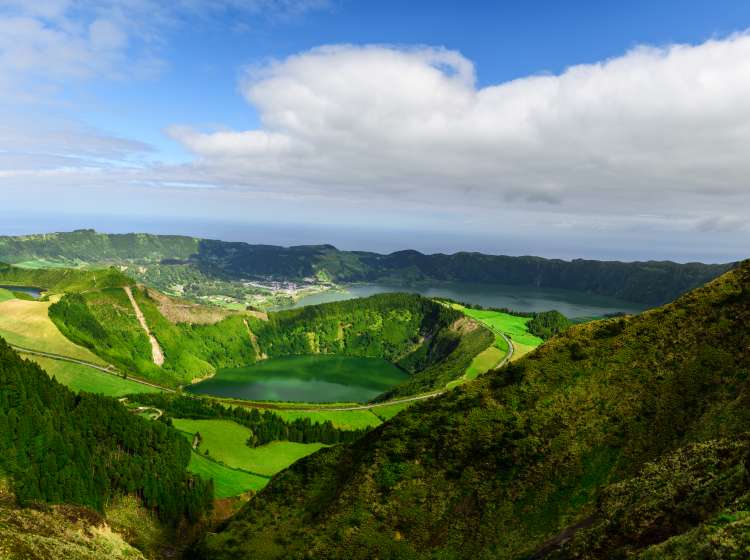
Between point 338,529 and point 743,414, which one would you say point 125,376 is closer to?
point 338,529

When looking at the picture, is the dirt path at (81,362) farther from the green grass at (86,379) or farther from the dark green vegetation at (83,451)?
the dark green vegetation at (83,451)

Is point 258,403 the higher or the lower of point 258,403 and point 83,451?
the lower

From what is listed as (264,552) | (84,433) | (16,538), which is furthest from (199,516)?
(16,538)

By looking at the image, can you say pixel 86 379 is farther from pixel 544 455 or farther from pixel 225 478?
pixel 544 455

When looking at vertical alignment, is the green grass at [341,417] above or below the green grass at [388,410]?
below

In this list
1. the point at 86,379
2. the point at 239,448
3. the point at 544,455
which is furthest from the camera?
the point at 86,379

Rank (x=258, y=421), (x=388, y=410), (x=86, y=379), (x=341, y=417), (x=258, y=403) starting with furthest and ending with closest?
(x=258, y=403) → (x=388, y=410) → (x=86, y=379) → (x=341, y=417) → (x=258, y=421)

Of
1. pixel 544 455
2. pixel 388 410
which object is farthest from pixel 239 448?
pixel 544 455

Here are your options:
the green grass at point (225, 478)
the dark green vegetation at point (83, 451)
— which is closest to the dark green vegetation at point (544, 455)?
the dark green vegetation at point (83, 451)

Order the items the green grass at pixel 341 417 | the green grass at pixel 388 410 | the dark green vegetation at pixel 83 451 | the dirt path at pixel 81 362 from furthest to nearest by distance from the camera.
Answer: the dirt path at pixel 81 362
the green grass at pixel 388 410
the green grass at pixel 341 417
the dark green vegetation at pixel 83 451
